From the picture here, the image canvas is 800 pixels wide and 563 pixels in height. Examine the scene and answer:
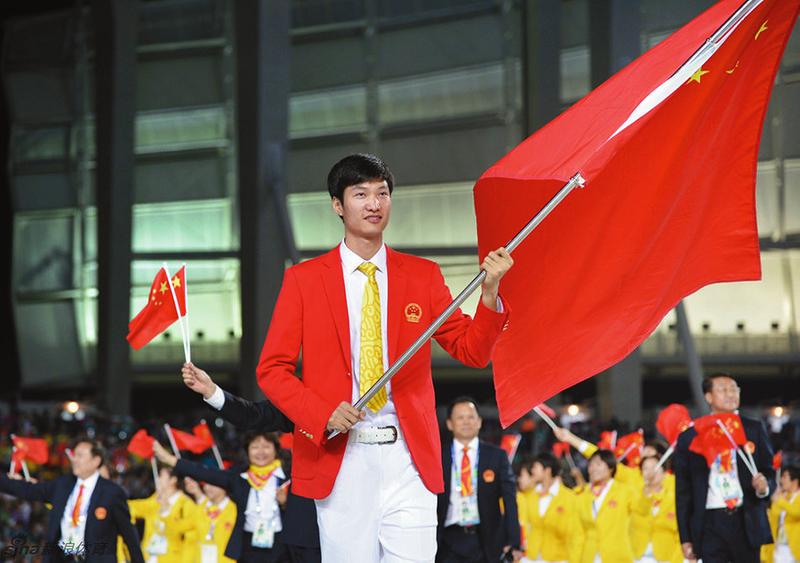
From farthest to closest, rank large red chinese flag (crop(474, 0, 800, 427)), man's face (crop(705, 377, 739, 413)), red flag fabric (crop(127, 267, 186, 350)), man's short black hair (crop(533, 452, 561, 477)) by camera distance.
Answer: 1. man's short black hair (crop(533, 452, 561, 477))
2. man's face (crop(705, 377, 739, 413))
3. red flag fabric (crop(127, 267, 186, 350))
4. large red chinese flag (crop(474, 0, 800, 427))

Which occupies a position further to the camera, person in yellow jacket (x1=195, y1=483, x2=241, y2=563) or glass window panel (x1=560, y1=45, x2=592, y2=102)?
glass window panel (x1=560, y1=45, x2=592, y2=102)

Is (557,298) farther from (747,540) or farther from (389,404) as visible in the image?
(747,540)

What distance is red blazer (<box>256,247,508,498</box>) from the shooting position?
4.92m

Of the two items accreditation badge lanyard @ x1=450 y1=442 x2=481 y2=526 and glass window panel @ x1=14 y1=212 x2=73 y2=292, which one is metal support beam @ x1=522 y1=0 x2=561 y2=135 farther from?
glass window panel @ x1=14 y1=212 x2=73 y2=292

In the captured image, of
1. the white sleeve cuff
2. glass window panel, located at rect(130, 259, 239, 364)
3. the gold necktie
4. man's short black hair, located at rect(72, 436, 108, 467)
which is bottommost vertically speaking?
man's short black hair, located at rect(72, 436, 108, 467)

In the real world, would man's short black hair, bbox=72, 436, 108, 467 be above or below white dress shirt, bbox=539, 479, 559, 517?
above

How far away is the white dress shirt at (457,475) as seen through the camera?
32.3 feet

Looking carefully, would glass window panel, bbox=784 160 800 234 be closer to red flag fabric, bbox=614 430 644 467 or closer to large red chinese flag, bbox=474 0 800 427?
red flag fabric, bbox=614 430 644 467

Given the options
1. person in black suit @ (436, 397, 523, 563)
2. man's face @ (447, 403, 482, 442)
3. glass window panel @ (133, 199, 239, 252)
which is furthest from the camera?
glass window panel @ (133, 199, 239, 252)

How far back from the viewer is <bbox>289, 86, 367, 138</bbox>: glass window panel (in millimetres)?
34594

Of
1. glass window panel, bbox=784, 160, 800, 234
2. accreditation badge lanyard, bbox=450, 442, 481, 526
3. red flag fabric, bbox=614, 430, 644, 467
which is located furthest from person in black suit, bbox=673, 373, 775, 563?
glass window panel, bbox=784, 160, 800, 234

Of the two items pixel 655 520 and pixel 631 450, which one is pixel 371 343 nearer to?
pixel 655 520

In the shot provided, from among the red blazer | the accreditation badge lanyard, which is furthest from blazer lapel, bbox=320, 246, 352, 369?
the accreditation badge lanyard

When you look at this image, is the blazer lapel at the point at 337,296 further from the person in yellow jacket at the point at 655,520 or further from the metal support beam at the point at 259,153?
the metal support beam at the point at 259,153
